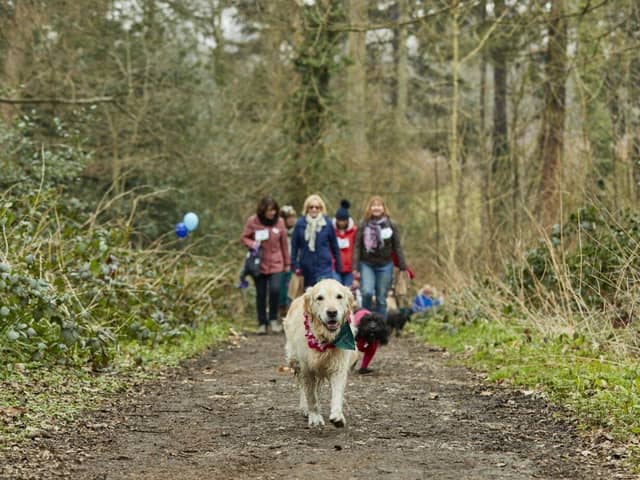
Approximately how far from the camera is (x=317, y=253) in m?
13.4

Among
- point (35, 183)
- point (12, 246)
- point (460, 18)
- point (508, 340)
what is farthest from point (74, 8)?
point (508, 340)

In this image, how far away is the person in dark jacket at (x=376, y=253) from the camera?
12703 mm

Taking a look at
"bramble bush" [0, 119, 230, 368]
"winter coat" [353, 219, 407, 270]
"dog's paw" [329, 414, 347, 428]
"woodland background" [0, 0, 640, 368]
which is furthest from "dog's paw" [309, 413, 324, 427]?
"winter coat" [353, 219, 407, 270]

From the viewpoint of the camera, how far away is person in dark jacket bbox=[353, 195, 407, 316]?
12703 millimetres

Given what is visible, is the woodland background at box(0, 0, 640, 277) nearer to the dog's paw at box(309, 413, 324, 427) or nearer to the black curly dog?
the black curly dog

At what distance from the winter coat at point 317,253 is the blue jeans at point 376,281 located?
20.1 inches

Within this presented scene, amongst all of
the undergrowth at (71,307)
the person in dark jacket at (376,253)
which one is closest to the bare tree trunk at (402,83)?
the undergrowth at (71,307)

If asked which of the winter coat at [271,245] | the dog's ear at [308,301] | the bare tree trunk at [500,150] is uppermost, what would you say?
the bare tree trunk at [500,150]

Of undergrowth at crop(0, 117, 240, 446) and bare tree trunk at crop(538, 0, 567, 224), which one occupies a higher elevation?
bare tree trunk at crop(538, 0, 567, 224)

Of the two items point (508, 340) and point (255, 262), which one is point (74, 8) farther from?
point (508, 340)

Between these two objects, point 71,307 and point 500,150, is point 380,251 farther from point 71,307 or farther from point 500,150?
point 500,150

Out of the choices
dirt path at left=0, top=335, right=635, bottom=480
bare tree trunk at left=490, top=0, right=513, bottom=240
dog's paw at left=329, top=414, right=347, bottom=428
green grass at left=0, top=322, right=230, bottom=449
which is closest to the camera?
dirt path at left=0, top=335, right=635, bottom=480

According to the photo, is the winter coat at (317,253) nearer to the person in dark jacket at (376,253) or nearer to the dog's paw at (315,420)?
the person in dark jacket at (376,253)

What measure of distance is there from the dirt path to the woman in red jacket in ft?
17.8
